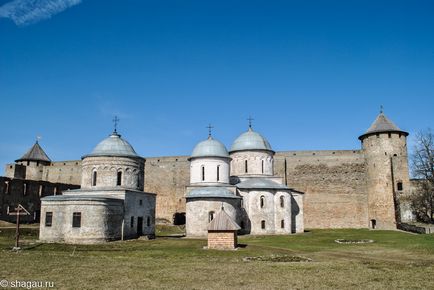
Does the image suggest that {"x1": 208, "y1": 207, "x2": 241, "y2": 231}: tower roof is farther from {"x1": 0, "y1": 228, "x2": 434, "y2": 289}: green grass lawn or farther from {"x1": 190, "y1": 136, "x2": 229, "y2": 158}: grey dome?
{"x1": 190, "y1": 136, "x2": 229, "y2": 158}: grey dome

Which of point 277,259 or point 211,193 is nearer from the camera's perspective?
point 277,259

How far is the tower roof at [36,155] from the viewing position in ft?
153

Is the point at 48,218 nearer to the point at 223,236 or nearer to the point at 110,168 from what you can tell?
the point at 110,168

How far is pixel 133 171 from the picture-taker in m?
26.7

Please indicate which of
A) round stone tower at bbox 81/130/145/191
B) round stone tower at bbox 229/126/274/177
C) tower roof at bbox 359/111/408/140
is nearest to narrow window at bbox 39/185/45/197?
round stone tower at bbox 81/130/145/191

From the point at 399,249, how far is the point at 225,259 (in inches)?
334

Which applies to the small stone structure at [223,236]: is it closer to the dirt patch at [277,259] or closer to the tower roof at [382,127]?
the dirt patch at [277,259]

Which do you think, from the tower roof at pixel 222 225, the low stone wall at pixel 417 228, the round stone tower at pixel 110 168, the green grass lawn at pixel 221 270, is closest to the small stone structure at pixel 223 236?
the tower roof at pixel 222 225

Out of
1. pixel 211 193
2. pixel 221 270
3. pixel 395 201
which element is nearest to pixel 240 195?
pixel 211 193

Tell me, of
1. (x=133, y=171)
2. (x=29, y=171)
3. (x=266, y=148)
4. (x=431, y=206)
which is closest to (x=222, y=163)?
(x=266, y=148)

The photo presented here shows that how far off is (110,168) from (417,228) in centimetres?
2160

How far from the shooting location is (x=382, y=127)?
3719cm

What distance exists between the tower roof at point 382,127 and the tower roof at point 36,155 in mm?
34255

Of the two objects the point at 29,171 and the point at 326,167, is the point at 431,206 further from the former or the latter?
the point at 29,171
